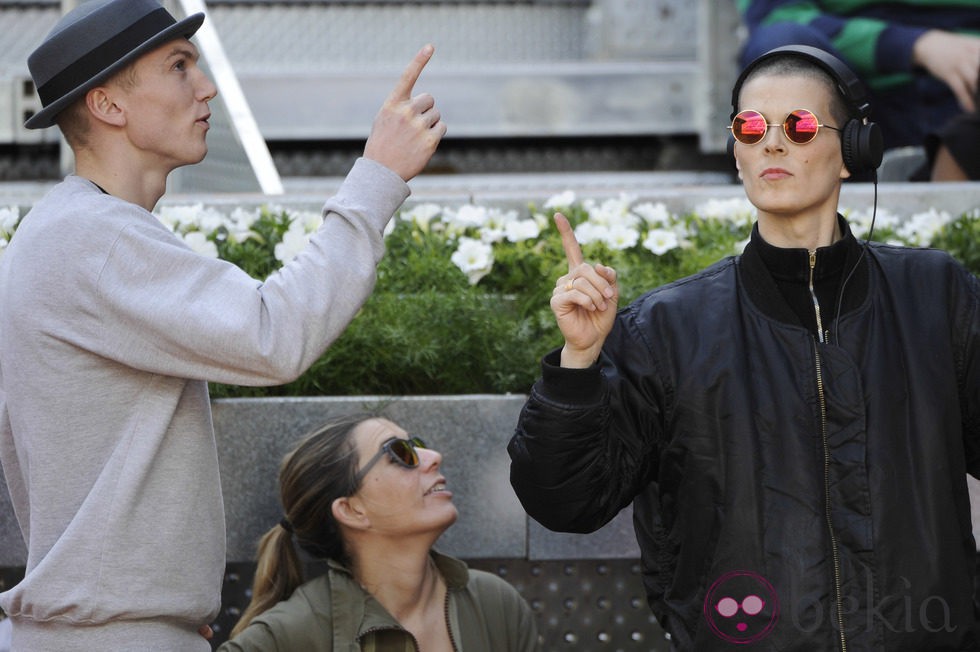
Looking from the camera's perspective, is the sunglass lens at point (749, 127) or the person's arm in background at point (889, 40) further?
the person's arm in background at point (889, 40)

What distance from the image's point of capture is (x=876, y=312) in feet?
9.43

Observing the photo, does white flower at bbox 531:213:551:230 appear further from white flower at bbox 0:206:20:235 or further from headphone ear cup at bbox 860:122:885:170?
headphone ear cup at bbox 860:122:885:170

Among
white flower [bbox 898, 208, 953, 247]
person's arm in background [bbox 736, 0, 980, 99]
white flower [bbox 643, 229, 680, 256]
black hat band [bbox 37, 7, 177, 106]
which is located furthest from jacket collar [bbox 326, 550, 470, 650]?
person's arm in background [bbox 736, 0, 980, 99]

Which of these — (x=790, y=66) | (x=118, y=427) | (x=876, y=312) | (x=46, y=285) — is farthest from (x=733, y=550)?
(x=46, y=285)

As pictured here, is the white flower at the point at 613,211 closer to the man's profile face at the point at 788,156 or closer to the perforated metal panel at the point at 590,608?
the perforated metal panel at the point at 590,608

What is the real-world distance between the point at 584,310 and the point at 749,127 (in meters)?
0.55

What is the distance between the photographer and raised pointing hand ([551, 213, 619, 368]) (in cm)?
269

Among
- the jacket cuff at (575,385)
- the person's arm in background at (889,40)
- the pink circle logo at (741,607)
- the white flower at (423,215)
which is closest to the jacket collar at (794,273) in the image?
the jacket cuff at (575,385)

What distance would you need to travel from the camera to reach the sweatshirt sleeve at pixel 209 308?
8.63 ft

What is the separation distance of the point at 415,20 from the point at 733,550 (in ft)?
21.1

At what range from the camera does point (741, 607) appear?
107 inches

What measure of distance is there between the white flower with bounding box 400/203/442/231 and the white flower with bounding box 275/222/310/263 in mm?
494

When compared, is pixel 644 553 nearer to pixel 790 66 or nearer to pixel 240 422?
pixel 790 66

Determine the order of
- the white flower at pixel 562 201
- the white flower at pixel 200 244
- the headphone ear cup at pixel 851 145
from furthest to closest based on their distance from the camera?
the white flower at pixel 562 201, the white flower at pixel 200 244, the headphone ear cup at pixel 851 145
